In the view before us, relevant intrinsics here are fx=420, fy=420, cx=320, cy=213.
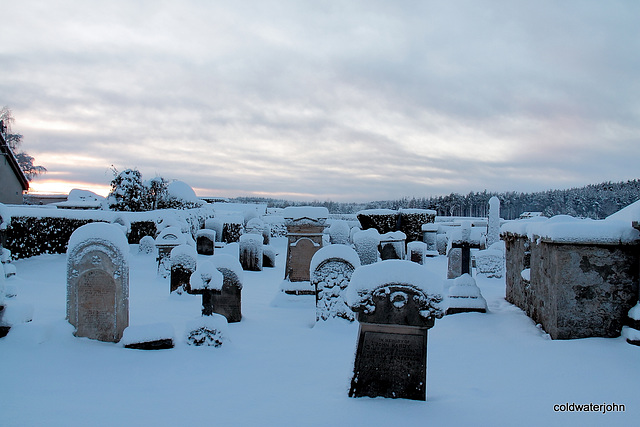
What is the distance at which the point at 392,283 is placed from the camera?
4.05 metres

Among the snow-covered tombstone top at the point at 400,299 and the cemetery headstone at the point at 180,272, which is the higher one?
the snow-covered tombstone top at the point at 400,299

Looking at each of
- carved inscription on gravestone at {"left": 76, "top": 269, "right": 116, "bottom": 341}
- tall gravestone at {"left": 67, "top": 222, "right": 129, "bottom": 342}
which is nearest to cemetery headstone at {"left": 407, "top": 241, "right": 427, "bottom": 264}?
tall gravestone at {"left": 67, "top": 222, "right": 129, "bottom": 342}

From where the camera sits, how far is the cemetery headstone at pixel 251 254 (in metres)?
15.1

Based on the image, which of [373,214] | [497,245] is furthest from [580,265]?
[373,214]

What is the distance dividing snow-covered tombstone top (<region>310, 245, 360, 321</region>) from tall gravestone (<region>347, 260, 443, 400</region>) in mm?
3454

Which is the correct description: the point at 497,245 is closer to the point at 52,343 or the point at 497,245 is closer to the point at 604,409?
the point at 604,409

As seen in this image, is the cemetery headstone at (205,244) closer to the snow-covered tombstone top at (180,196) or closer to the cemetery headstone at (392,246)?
the cemetery headstone at (392,246)

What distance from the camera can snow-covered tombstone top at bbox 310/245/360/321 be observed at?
7512mm

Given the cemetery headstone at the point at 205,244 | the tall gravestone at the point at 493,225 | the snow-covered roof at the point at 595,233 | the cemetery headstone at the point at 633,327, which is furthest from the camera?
the tall gravestone at the point at 493,225

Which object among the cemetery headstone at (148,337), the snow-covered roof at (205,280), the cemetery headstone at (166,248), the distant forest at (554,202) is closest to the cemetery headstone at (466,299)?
the snow-covered roof at (205,280)

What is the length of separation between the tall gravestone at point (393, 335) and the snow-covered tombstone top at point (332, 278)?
345 cm

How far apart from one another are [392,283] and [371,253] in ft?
26.7

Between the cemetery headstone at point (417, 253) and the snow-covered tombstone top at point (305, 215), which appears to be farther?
the cemetery headstone at point (417, 253)

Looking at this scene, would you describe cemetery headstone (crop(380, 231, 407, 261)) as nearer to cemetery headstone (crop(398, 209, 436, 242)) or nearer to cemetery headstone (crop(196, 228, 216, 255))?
cemetery headstone (crop(196, 228, 216, 255))
